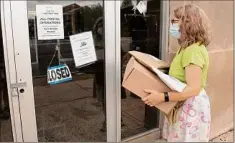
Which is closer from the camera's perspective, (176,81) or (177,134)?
(176,81)

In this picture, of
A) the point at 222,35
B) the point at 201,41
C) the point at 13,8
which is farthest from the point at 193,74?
the point at 222,35

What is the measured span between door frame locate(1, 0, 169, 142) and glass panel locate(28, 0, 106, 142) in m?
0.06

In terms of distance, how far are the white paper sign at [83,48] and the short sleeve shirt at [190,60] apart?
97 cm

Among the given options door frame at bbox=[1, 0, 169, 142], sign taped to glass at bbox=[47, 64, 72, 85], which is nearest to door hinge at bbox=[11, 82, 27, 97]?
door frame at bbox=[1, 0, 169, 142]

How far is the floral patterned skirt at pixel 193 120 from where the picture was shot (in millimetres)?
2080

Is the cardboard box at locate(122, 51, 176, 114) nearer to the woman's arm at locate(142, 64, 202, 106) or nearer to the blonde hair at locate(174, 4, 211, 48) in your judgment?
the woman's arm at locate(142, 64, 202, 106)

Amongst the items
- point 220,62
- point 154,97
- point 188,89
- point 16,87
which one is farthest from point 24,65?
point 220,62

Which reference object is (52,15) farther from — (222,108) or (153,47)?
(222,108)

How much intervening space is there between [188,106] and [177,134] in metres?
0.26

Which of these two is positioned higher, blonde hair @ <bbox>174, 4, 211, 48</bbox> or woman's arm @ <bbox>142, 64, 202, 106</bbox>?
blonde hair @ <bbox>174, 4, 211, 48</bbox>

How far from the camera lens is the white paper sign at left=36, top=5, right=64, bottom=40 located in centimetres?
237

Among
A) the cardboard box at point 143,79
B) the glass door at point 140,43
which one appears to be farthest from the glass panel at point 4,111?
the glass door at point 140,43

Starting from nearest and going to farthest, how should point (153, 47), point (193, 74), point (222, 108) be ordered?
point (193, 74), point (153, 47), point (222, 108)

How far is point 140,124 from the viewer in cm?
341
